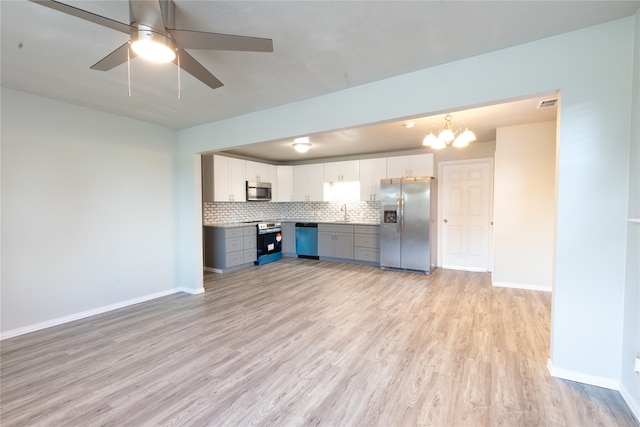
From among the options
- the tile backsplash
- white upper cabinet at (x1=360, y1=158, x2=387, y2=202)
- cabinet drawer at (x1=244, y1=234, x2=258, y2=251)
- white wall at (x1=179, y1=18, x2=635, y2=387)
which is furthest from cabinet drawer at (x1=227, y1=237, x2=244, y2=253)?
white wall at (x1=179, y1=18, x2=635, y2=387)

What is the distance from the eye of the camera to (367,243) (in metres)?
5.92

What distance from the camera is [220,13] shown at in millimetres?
1748

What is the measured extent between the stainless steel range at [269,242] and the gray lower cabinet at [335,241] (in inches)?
39.0

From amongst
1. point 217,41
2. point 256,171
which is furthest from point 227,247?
point 217,41

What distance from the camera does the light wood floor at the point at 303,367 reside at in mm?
1786

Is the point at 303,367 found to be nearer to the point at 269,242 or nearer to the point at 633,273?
the point at 633,273

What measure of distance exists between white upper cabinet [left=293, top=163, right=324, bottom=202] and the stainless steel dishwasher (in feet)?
2.12

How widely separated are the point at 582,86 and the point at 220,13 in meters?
2.52

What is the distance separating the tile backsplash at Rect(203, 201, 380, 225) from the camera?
5953mm

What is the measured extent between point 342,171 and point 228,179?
8.18 feet

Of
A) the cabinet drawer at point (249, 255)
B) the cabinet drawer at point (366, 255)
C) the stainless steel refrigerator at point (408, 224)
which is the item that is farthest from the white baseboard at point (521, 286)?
the cabinet drawer at point (249, 255)

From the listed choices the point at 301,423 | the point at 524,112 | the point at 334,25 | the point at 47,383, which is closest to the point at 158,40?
the point at 334,25

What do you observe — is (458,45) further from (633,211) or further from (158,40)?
(158,40)

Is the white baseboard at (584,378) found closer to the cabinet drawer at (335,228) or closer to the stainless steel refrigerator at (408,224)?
the stainless steel refrigerator at (408,224)
